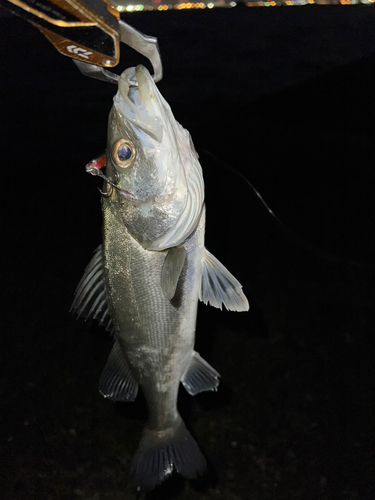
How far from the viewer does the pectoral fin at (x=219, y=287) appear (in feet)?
3.56

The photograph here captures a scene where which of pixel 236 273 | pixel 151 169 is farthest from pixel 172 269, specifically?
pixel 236 273

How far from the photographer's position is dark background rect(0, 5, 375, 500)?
174 centimetres

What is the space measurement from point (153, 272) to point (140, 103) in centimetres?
54

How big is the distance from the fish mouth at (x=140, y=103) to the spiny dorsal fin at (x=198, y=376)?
90cm

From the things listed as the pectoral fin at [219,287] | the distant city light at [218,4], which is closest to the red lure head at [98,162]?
the pectoral fin at [219,287]

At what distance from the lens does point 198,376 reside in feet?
4.09

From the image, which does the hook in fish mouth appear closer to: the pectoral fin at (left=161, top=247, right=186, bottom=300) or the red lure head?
the red lure head

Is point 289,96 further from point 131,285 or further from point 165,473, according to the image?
point 165,473

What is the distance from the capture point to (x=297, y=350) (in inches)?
73.9

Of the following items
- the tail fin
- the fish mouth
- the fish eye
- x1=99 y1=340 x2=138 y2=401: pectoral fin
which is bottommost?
the tail fin

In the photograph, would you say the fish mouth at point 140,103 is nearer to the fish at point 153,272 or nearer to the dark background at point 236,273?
the fish at point 153,272

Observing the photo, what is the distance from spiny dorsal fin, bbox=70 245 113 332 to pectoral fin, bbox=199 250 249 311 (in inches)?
15.3

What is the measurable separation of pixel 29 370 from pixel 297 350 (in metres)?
1.77

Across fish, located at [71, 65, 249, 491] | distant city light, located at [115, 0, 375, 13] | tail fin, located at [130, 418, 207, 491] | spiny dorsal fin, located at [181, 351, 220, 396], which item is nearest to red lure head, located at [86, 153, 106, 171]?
fish, located at [71, 65, 249, 491]
